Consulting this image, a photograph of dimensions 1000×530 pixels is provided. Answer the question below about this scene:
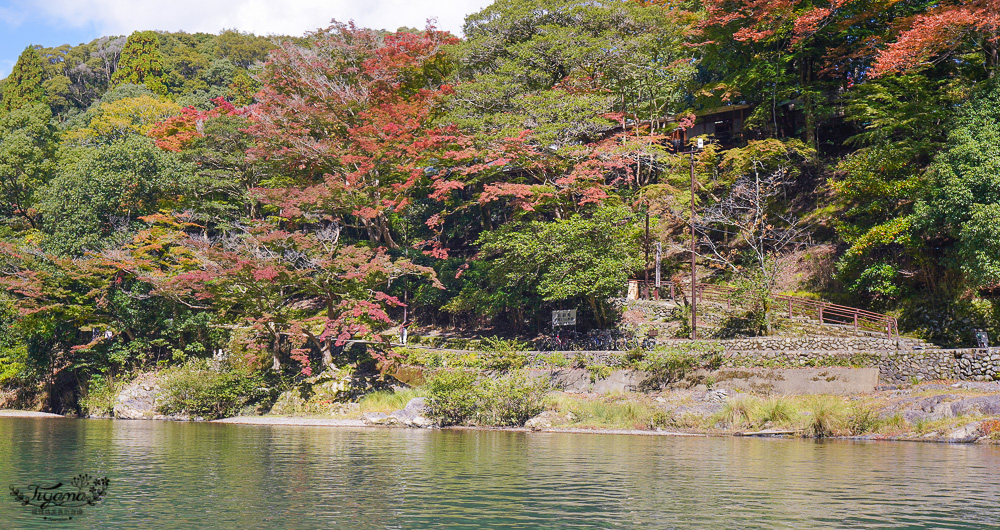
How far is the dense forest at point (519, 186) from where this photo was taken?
29.6 metres

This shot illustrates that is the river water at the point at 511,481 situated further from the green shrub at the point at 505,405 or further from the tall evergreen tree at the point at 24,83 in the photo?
the tall evergreen tree at the point at 24,83

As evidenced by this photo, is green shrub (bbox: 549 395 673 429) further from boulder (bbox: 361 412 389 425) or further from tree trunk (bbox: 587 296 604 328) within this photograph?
boulder (bbox: 361 412 389 425)

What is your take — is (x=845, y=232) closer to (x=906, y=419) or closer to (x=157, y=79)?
(x=906, y=419)

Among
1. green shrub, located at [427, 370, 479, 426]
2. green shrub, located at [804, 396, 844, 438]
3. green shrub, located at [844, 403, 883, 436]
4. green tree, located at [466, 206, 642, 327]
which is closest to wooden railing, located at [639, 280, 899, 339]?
green tree, located at [466, 206, 642, 327]

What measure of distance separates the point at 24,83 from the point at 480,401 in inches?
2561

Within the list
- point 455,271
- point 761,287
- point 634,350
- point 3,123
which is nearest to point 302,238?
point 455,271

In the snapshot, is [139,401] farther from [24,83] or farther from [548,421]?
[24,83]

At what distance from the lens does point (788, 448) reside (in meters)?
19.9

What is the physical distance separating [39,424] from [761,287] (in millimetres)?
29205

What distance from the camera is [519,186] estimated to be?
33.5 meters

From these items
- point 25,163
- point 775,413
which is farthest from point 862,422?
point 25,163

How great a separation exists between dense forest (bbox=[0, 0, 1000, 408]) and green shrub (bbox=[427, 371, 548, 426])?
17.4ft

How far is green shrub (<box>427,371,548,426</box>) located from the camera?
27281mm

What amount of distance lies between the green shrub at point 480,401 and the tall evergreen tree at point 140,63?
54.0 meters
